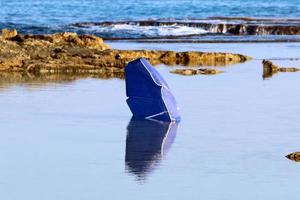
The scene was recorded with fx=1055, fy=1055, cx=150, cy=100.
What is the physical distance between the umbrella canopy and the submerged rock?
5756 mm

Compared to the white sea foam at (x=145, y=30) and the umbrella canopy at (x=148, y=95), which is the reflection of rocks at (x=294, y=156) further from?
the white sea foam at (x=145, y=30)

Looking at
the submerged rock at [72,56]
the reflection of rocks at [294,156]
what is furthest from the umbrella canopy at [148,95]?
the submerged rock at [72,56]

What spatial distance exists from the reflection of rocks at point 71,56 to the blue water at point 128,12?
1411 cm

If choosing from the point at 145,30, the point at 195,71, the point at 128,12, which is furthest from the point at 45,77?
the point at 128,12

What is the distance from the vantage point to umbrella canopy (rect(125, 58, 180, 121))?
1323cm

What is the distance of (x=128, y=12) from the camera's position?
173ft

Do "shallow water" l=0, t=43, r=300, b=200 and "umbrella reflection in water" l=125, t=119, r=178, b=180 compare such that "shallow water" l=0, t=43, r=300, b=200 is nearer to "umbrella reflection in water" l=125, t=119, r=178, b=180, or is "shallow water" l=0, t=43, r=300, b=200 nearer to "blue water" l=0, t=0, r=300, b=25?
"umbrella reflection in water" l=125, t=119, r=178, b=180

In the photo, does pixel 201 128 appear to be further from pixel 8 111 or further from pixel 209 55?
pixel 209 55

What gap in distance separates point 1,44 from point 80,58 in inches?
59.8

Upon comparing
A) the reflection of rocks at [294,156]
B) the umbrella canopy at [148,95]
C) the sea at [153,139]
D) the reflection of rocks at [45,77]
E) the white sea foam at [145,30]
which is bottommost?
the white sea foam at [145,30]

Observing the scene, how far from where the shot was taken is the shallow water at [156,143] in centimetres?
894

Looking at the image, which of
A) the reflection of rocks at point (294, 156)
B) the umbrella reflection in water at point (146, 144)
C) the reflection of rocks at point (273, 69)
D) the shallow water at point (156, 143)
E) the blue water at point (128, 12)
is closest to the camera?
the shallow water at point (156, 143)

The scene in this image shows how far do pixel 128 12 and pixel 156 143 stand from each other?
1632 inches

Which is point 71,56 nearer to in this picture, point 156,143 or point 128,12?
point 156,143
